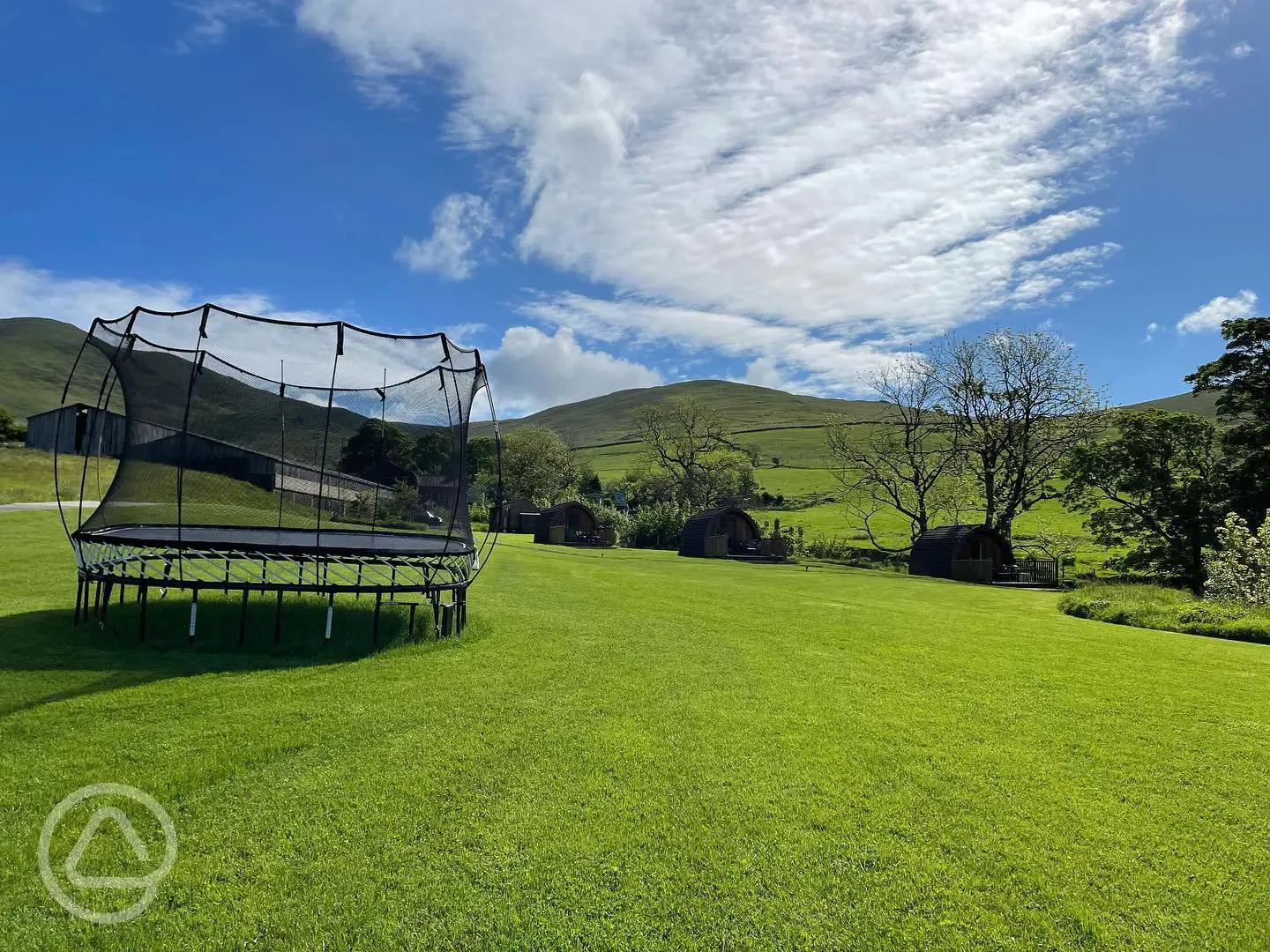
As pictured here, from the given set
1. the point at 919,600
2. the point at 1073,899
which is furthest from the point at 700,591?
the point at 1073,899

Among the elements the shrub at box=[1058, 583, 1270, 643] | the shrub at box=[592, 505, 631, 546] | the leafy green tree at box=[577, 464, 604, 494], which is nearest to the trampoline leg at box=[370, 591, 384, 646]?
the shrub at box=[1058, 583, 1270, 643]

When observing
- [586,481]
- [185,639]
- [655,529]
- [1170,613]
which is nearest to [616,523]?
[655,529]

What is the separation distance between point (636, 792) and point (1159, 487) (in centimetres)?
3710

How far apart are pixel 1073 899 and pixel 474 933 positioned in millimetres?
3367

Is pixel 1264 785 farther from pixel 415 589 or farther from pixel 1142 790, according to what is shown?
pixel 415 589

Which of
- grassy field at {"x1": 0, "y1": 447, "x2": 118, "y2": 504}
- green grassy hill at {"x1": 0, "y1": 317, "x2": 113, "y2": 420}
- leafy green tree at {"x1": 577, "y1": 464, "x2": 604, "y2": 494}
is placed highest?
green grassy hill at {"x1": 0, "y1": 317, "x2": 113, "y2": 420}

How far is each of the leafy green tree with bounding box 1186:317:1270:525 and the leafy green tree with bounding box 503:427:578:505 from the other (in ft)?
175

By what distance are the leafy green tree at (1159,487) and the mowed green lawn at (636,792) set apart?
26244 millimetres

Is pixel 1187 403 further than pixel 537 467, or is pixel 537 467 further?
pixel 1187 403

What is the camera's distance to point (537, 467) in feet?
244

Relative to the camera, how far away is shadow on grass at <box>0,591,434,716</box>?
7.74m

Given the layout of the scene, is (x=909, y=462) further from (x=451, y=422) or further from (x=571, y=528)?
(x=451, y=422)

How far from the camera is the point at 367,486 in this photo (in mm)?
13039

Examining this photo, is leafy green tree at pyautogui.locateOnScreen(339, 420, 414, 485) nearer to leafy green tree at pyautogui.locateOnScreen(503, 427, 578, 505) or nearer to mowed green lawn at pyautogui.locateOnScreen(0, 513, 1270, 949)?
mowed green lawn at pyautogui.locateOnScreen(0, 513, 1270, 949)
